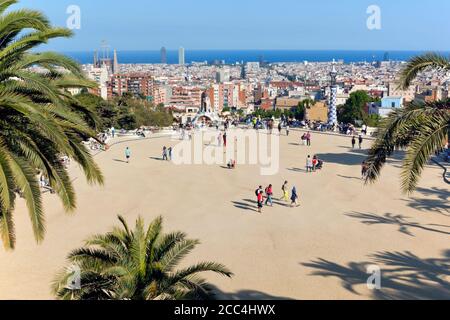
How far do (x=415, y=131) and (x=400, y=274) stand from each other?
3.33 metres

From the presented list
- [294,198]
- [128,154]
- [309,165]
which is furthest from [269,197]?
[128,154]

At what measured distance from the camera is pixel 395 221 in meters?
14.6

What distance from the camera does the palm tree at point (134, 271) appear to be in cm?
676

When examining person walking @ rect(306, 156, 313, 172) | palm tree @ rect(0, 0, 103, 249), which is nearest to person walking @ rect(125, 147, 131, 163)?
person walking @ rect(306, 156, 313, 172)

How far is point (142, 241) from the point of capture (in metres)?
7.27

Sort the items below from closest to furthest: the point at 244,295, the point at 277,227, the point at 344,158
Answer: the point at 244,295
the point at 277,227
the point at 344,158

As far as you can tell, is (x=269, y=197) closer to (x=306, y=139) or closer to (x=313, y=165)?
(x=313, y=165)

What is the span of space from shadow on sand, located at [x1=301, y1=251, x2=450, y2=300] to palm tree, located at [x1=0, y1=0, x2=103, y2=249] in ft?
17.9

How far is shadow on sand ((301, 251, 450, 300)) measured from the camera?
9844 mm

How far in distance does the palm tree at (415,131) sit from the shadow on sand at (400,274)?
7.49 ft

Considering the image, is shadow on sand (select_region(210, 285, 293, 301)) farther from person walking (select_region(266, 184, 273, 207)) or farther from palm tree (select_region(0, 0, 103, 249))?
person walking (select_region(266, 184, 273, 207))

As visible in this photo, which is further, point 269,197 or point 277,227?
point 269,197

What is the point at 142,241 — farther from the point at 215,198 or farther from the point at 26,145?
the point at 215,198

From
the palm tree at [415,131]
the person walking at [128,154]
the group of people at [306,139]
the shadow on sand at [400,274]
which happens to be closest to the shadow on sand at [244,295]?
the shadow on sand at [400,274]
